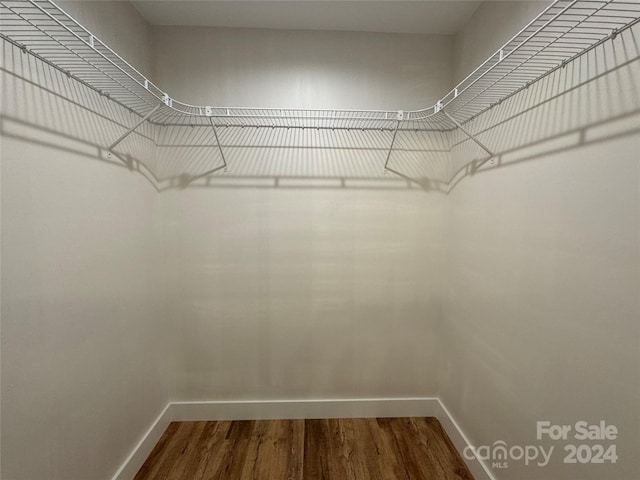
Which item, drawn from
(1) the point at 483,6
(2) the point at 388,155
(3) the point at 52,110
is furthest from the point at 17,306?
(1) the point at 483,6

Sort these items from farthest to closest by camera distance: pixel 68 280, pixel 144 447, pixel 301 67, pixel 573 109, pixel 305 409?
pixel 305 409 < pixel 301 67 < pixel 144 447 < pixel 68 280 < pixel 573 109

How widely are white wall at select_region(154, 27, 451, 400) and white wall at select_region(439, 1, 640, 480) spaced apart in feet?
1.26

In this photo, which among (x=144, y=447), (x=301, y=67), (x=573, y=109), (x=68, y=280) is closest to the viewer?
(x=573, y=109)

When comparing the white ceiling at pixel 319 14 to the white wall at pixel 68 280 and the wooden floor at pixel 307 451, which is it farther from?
the wooden floor at pixel 307 451

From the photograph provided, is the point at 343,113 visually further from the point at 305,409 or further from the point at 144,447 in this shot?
the point at 144,447

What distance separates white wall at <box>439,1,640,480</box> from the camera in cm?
85

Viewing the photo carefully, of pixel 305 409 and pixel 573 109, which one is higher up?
pixel 573 109

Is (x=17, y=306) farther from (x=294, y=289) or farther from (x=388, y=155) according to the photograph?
(x=388, y=155)

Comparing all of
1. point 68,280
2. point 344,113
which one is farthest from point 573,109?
point 68,280

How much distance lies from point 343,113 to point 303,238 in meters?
0.82

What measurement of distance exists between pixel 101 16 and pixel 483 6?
1.87 m

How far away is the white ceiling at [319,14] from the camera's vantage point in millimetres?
1615

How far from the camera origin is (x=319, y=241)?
193cm

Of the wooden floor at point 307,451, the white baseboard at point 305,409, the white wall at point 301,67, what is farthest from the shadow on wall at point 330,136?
the wooden floor at point 307,451
